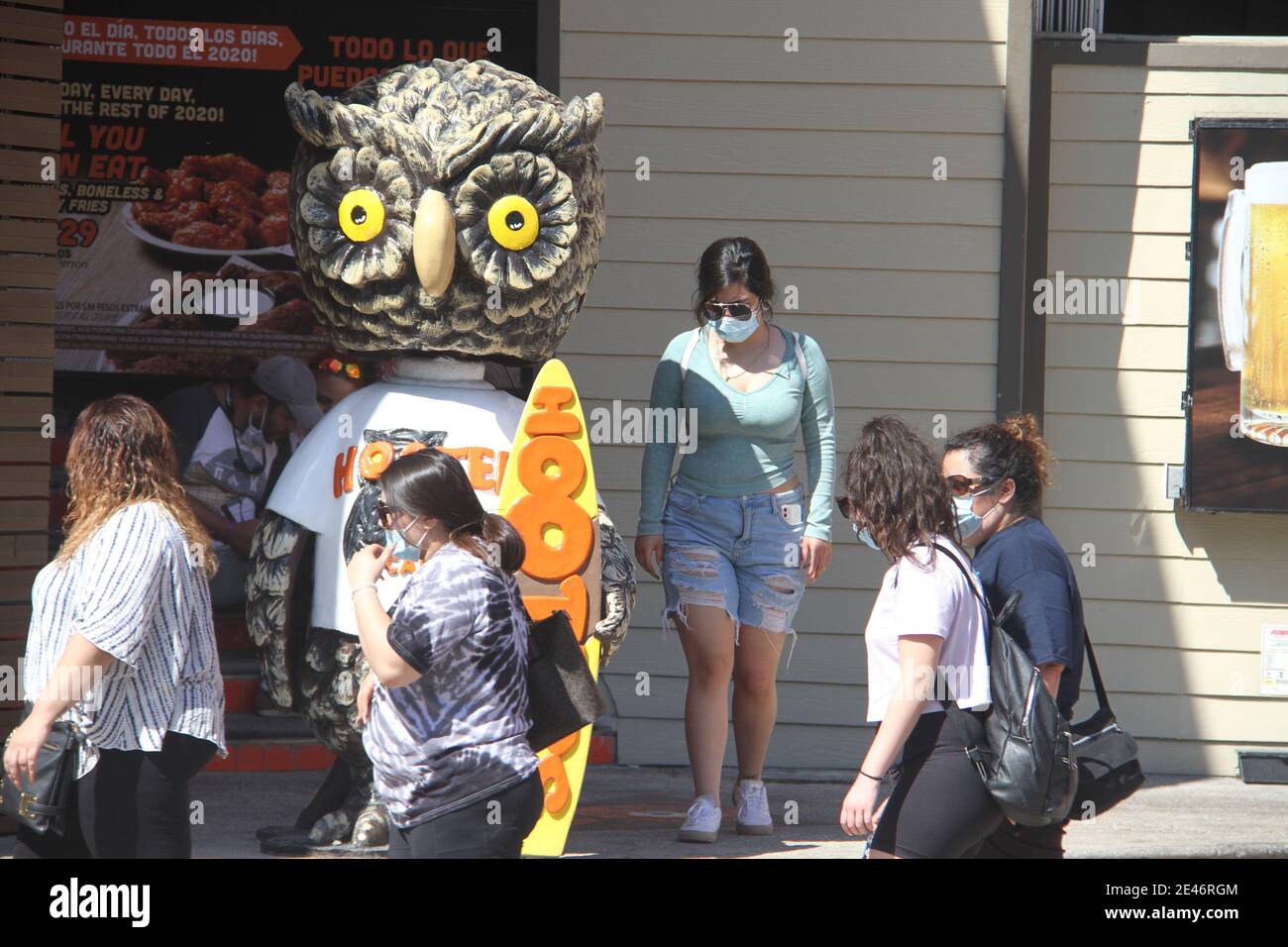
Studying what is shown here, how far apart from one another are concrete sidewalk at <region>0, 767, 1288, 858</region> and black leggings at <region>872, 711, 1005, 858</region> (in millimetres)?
1543

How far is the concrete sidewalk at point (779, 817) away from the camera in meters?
4.93

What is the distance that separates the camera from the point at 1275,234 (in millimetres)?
6336

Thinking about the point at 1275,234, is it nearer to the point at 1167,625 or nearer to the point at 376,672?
the point at 1167,625

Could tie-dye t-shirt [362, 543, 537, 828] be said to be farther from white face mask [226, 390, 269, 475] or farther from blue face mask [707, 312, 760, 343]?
white face mask [226, 390, 269, 475]

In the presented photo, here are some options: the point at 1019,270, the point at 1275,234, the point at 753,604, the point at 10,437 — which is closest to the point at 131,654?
the point at 10,437

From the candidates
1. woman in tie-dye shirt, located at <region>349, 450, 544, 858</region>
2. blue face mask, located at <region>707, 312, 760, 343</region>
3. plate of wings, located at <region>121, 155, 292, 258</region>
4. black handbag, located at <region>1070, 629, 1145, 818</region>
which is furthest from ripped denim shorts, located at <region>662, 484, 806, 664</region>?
plate of wings, located at <region>121, 155, 292, 258</region>

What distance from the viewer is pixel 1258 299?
6.36m

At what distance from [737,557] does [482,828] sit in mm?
2024

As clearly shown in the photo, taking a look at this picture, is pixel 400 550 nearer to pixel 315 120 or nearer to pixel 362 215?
pixel 362 215

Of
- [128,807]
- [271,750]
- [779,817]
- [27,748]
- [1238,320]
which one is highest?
[1238,320]

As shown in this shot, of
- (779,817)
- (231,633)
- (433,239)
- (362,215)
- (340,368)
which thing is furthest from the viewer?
(231,633)

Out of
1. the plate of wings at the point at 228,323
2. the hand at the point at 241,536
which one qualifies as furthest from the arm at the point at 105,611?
the plate of wings at the point at 228,323

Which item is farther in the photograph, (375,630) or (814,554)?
(814,554)

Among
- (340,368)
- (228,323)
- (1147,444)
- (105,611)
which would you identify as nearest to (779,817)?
→ (1147,444)
